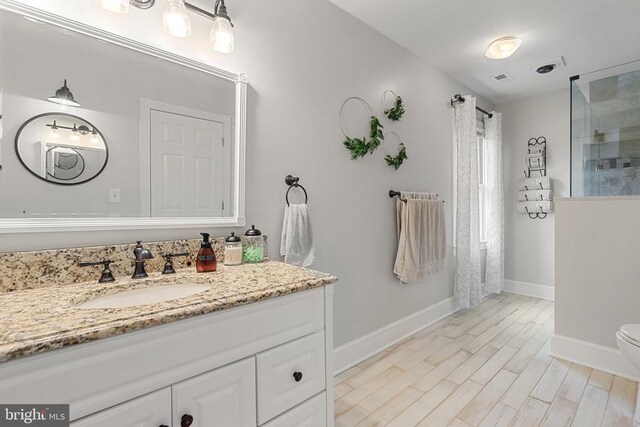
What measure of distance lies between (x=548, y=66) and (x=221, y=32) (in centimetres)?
316

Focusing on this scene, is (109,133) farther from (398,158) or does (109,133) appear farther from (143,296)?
(398,158)

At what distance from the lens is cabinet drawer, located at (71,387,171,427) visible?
70 centimetres

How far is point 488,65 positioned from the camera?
9.56 ft

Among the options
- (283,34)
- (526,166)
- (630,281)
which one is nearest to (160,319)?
(283,34)

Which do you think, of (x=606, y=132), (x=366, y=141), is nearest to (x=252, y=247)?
(x=366, y=141)

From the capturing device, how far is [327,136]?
1.97m

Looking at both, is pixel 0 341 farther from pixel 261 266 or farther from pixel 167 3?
pixel 167 3

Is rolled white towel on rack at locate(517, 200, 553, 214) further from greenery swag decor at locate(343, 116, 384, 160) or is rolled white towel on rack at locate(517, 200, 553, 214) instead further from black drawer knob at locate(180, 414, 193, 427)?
black drawer knob at locate(180, 414, 193, 427)

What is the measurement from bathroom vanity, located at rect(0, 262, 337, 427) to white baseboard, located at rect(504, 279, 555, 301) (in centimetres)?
372

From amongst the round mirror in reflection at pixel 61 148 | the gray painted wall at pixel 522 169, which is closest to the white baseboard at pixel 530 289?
the gray painted wall at pixel 522 169

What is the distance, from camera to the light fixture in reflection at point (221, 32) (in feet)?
4.50

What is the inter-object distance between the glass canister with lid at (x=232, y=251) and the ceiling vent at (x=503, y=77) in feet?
10.8

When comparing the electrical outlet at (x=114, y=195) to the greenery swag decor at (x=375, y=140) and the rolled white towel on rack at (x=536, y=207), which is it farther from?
the rolled white towel on rack at (x=536, y=207)

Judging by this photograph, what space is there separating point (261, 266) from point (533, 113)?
410 cm
